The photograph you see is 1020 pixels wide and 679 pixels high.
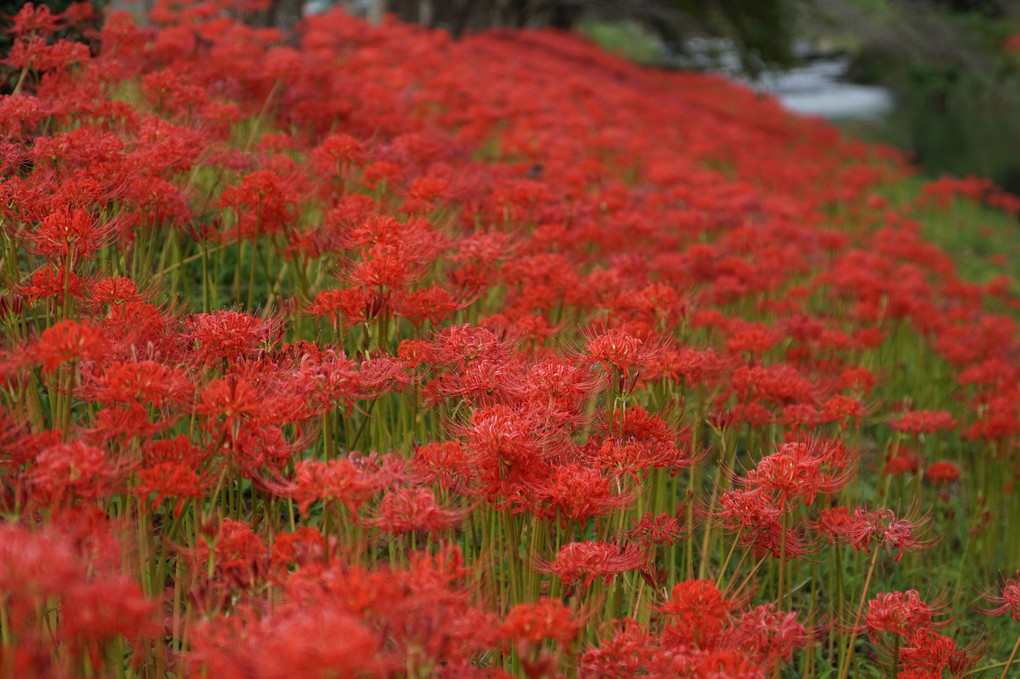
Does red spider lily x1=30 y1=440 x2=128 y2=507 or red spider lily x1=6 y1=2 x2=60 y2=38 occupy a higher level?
red spider lily x1=6 y1=2 x2=60 y2=38

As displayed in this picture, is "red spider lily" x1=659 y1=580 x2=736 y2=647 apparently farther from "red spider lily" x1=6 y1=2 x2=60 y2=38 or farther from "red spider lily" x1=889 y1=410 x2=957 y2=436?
"red spider lily" x1=6 y1=2 x2=60 y2=38

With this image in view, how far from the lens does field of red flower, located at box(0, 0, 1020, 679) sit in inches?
61.1

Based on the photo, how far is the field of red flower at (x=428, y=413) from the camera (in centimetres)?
155

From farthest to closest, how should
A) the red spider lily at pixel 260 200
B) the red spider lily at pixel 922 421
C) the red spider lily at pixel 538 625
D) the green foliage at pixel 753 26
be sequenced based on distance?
1. the green foliage at pixel 753 26
2. the red spider lily at pixel 922 421
3. the red spider lily at pixel 260 200
4. the red spider lily at pixel 538 625

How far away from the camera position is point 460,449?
1824 millimetres

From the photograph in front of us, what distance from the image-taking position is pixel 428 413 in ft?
9.78

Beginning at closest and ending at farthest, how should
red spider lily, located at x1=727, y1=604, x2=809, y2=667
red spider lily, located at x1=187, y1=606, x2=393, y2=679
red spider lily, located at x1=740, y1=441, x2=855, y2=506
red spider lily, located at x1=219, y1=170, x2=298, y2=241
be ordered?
red spider lily, located at x1=187, y1=606, x2=393, y2=679 < red spider lily, located at x1=727, y1=604, x2=809, y2=667 < red spider lily, located at x1=740, y1=441, x2=855, y2=506 < red spider lily, located at x1=219, y1=170, x2=298, y2=241

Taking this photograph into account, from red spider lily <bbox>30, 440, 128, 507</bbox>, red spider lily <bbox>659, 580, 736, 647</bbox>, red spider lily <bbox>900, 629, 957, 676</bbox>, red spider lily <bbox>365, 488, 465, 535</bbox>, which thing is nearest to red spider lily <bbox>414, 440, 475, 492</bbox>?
red spider lily <bbox>365, 488, 465, 535</bbox>

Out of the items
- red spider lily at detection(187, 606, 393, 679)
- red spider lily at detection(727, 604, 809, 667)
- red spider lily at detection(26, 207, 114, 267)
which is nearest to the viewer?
red spider lily at detection(187, 606, 393, 679)

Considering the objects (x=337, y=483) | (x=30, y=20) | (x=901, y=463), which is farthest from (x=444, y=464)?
(x=30, y=20)

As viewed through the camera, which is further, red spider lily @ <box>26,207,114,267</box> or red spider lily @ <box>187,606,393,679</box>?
red spider lily @ <box>26,207,114,267</box>

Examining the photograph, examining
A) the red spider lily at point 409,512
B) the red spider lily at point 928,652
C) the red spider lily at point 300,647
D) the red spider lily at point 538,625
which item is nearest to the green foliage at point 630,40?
the red spider lily at point 928,652

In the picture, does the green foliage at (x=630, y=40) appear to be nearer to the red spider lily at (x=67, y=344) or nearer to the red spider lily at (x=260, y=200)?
the red spider lily at (x=260, y=200)

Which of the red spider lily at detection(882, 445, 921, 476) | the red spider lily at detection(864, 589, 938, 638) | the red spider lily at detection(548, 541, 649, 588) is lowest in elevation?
the red spider lily at detection(882, 445, 921, 476)
